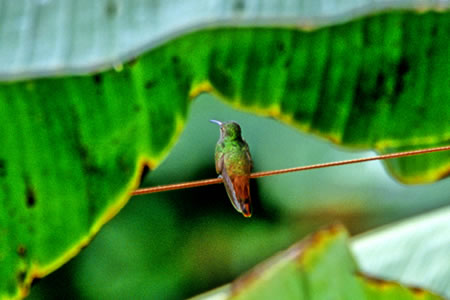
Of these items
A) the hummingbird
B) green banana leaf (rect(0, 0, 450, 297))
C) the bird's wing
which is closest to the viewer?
green banana leaf (rect(0, 0, 450, 297))

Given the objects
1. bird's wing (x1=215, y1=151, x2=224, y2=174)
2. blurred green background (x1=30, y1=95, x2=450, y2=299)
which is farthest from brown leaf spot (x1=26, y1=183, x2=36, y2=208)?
blurred green background (x1=30, y1=95, x2=450, y2=299)

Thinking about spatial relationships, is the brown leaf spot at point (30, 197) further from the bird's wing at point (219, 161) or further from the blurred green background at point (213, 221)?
the blurred green background at point (213, 221)

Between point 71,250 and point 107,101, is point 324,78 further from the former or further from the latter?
point 71,250

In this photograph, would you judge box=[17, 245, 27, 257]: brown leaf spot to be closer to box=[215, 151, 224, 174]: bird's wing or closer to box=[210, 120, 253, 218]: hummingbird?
box=[210, 120, 253, 218]: hummingbird

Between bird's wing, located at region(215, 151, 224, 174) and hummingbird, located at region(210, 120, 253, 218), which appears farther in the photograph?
bird's wing, located at region(215, 151, 224, 174)

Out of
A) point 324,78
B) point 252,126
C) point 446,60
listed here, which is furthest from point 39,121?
point 252,126

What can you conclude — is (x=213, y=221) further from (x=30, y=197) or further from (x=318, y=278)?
(x=30, y=197)

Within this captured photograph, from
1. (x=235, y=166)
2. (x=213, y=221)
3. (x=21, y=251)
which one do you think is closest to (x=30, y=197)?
(x=21, y=251)
